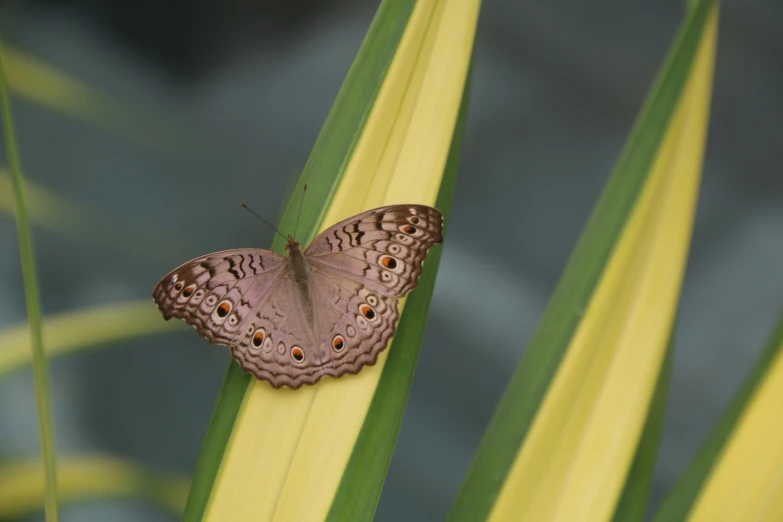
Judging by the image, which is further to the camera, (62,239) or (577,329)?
(62,239)

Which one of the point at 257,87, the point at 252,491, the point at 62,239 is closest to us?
the point at 252,491

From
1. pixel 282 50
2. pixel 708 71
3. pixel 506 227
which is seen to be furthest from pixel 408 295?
pixel 282 50

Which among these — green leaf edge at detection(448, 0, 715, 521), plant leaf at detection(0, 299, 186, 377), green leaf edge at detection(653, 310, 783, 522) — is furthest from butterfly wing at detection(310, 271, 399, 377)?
plant leaf at detection(0, 299, 186, 377)

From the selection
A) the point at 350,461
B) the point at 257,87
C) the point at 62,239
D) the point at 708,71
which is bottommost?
the point at 62,239

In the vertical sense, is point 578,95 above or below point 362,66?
above

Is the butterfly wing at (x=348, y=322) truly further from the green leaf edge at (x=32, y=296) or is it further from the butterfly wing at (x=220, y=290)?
the green leaf edge at (x=32, y=296)

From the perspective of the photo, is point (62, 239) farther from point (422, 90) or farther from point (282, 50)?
point (422, 90)

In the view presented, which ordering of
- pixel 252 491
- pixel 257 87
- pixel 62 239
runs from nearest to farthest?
pixel 252 491
pixel 62 239
pixel 257 87

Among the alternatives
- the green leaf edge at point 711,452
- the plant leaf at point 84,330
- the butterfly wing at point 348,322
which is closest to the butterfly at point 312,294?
the butterfly wing at point 348,322

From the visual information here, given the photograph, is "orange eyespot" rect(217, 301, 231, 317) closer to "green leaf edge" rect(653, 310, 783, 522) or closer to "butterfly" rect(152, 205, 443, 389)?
"butterfly" rect(152, 205, 443, 389)
